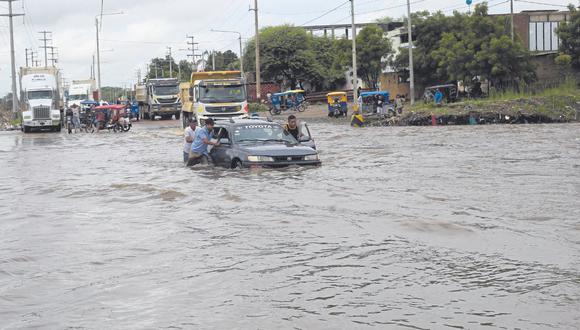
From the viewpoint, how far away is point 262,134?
19594 millimetres

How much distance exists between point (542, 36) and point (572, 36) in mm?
20718

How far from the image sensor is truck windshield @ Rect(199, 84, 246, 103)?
39094mm

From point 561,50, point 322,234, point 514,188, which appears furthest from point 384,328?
point 561,50

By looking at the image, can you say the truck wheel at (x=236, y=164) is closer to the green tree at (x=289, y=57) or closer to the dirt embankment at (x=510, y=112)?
the dirt embankment at (x=510, y=112)

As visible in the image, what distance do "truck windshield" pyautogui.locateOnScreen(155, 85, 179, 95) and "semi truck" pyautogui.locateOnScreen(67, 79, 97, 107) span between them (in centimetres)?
1081

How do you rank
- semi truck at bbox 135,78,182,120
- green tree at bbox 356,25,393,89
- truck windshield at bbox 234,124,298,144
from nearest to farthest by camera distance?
truck windshield at bbox 234,124,298,144
semi truck at bbox 135,78,182,120
green tree at bbox 356,25,393,89

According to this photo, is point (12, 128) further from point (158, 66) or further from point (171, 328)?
point (158, 66)

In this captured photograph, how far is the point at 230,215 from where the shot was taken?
13539 millimetres

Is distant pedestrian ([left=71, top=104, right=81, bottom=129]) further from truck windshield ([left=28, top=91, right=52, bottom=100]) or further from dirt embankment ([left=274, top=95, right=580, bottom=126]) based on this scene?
dirt embankment ([left=274, top=95, right=580, bottom=126])

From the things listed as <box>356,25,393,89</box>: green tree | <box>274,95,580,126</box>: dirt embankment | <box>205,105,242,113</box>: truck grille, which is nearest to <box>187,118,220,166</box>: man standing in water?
<box>205,105,242,113</box>: truck grille

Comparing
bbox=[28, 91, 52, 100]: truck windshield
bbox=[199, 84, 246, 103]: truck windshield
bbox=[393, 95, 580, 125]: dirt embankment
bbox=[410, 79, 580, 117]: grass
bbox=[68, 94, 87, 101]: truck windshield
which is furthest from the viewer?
bbox=[68, 94, 87, 101]: truck windshield

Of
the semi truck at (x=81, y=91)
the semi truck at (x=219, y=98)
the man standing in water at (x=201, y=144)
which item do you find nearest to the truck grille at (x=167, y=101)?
the semi truck at (x=81, y=91)

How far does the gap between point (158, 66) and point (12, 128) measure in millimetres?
110204

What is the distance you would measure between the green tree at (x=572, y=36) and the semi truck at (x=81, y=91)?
36.3 meters
